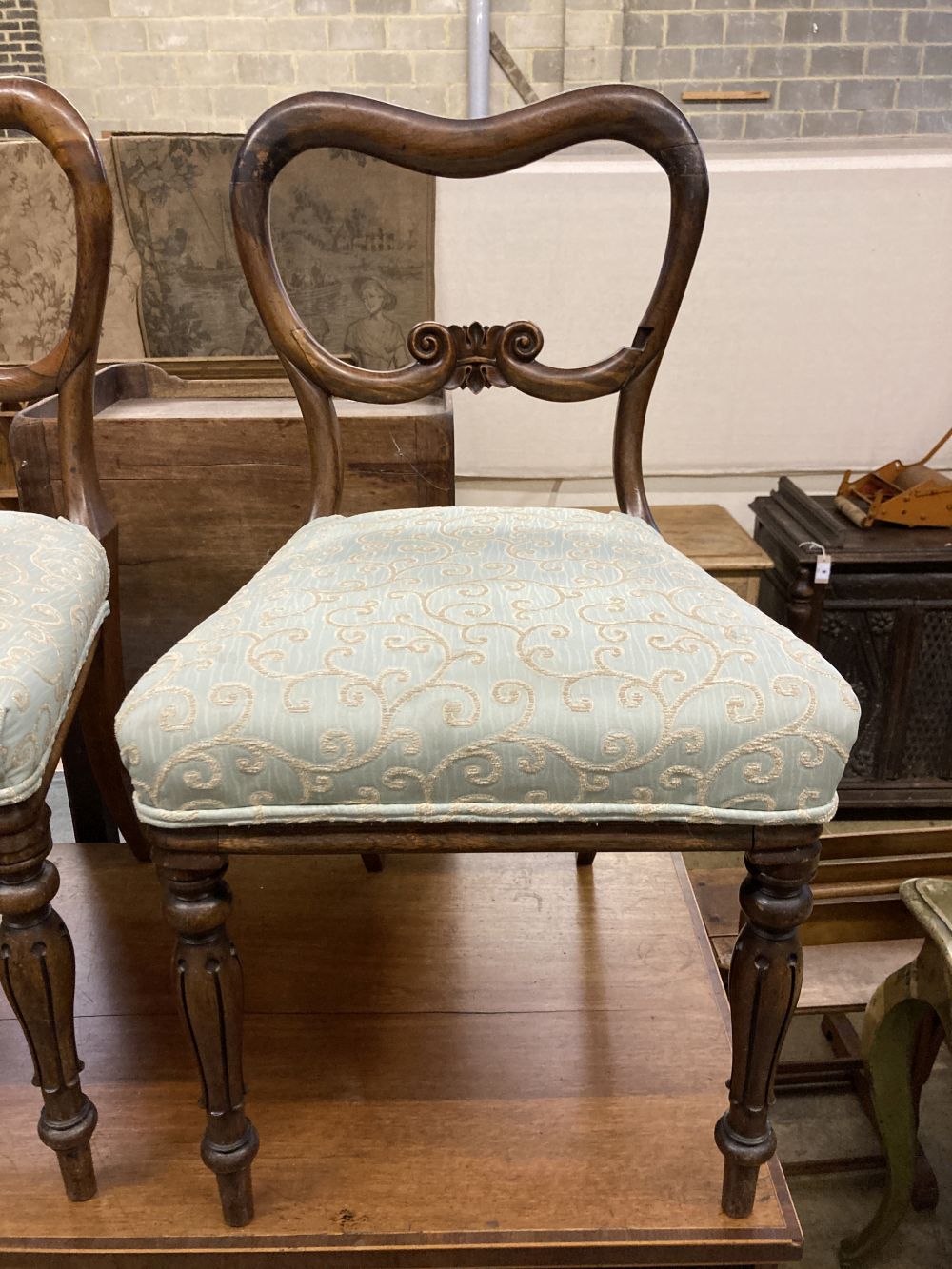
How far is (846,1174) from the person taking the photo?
1.44m

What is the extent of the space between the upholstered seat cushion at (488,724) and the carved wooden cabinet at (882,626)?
59.3 inches

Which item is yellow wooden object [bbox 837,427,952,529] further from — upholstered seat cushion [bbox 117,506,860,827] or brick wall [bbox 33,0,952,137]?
brick wall [bbox 33,0,952,137]

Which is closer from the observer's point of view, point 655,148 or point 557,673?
point 557,673

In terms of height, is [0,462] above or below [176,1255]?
above

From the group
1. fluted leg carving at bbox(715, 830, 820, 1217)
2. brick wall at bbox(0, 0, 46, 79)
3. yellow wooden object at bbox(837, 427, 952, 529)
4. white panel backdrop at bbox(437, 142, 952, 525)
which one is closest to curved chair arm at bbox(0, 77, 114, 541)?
fluted leg carving at bbox(715, 830, 820, 1217)

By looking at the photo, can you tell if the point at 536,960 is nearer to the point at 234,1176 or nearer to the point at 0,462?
the point at 234,1176

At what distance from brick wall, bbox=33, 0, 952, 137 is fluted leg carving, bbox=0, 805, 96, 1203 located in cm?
366

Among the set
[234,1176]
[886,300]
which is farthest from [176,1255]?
[886,300]

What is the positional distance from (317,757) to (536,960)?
570mm

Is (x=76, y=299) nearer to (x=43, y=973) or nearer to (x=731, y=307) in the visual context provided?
(x=43, y=973)

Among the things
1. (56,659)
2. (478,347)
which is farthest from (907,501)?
(56,659)

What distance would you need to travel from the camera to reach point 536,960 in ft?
3.42

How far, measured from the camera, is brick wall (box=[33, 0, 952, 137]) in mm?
3477

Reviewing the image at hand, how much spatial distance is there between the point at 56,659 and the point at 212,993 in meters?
0.27
